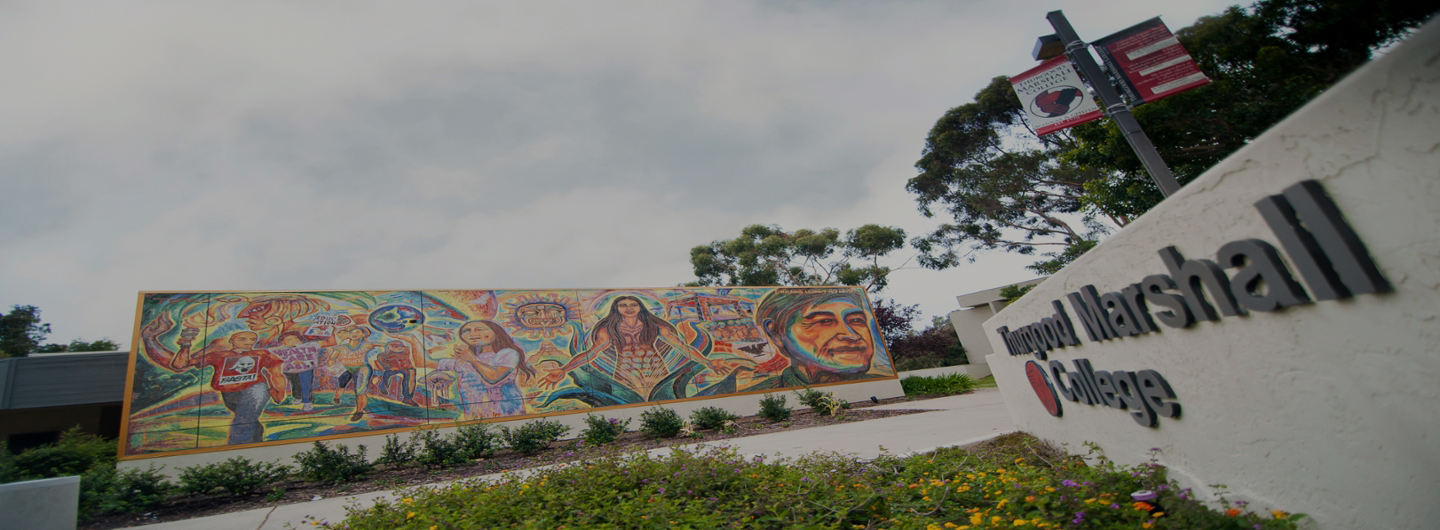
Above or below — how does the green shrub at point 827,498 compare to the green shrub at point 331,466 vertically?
below

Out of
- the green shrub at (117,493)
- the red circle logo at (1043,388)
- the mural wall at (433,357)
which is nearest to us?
the red circle logo at (1043,388)

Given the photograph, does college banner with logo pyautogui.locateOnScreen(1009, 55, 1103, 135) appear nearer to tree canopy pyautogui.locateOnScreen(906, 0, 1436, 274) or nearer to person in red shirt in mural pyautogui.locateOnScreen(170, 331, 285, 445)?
tree canopy pyautogui.locateOnScreen(906, 0, 1436, 274)

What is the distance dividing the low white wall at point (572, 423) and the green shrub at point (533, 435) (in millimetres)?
847

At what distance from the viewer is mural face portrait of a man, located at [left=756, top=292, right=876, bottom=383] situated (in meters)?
16.2

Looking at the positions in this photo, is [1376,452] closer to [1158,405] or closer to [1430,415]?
[1430,415]

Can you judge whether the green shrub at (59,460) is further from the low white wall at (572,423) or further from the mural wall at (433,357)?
the mural wall at (433,357)

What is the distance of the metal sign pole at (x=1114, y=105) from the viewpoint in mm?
4734

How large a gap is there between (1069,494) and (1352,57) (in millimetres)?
5594

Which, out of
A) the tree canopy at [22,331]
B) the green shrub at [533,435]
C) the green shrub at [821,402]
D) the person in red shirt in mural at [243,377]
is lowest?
the green shrub at [821,402]

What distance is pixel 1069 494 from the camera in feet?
11.9

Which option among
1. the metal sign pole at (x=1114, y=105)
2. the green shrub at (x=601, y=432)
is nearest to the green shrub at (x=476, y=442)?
the green shrub at (x=601, y=432)

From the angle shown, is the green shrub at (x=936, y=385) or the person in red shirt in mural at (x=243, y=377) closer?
the person in red shirt in mural at (x=243, y=377)

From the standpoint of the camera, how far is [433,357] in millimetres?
12211

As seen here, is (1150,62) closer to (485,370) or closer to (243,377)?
(485,370)
